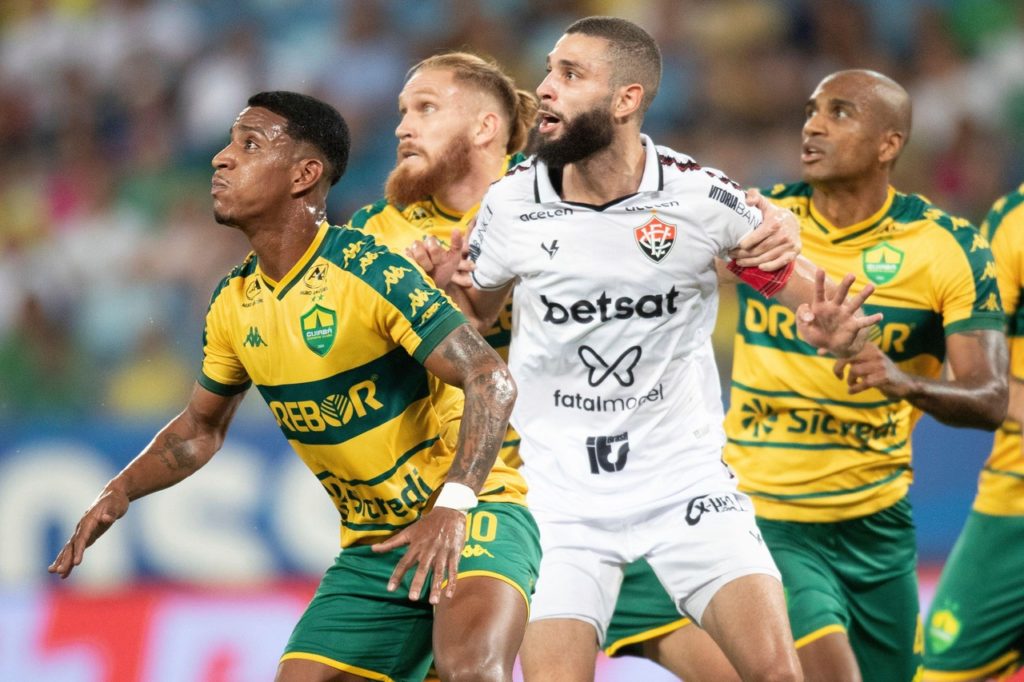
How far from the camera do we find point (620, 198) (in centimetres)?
523

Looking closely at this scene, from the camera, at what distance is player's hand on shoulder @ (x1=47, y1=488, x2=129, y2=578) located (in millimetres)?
4629

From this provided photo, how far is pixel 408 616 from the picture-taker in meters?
4.86

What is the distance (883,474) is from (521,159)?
1.97 metres

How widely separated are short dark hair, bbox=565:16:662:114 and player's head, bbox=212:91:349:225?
995 mm

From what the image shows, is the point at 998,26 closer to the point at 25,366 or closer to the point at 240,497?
the point at 240,497

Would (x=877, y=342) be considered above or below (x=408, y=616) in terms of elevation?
above

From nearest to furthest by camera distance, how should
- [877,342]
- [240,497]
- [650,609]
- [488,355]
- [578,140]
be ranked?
1. [488,355]
2. [578,140]
3. [650,609]
4. [877,342]
5. [240,497]

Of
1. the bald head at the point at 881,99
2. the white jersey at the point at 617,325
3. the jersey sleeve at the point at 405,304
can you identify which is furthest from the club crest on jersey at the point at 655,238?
the bald head at the point at 881,99

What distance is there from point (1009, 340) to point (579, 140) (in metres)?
2.36

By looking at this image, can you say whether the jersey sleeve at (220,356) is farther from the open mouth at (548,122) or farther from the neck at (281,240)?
the open mouth at (548,122)

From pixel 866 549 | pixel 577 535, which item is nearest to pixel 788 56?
pixel 866 549

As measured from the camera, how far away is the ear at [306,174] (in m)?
4.91

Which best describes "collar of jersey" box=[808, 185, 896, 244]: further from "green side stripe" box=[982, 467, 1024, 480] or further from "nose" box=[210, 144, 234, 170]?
"nose" box=[210, 144, 234, 170]

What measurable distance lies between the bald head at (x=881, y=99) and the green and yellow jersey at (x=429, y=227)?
149cm
